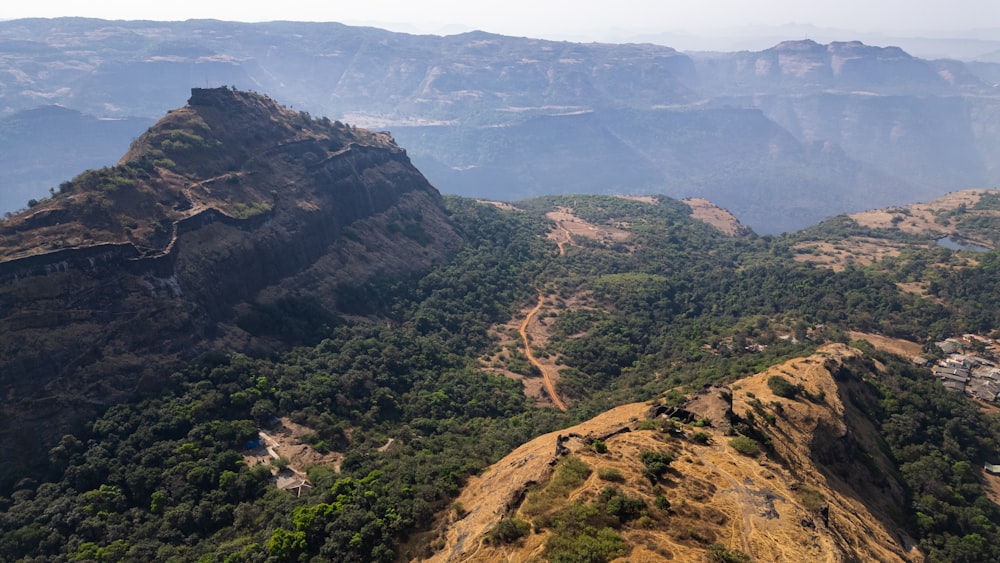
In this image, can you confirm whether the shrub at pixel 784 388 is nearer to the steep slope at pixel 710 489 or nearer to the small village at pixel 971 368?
the steep slope at pixel 710 489

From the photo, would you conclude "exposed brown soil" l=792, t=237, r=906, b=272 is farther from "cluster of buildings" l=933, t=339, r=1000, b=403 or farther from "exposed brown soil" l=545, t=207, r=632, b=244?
"exposed brown soil" l=545, t=207, r=632, b=244

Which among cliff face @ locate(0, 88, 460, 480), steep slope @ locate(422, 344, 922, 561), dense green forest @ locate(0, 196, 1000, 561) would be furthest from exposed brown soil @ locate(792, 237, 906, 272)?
cliff face @ locate(0, 88, 460, 480)

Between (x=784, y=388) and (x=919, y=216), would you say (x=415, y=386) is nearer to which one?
(x=784, y=388)

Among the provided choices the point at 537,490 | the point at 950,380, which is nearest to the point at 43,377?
the point at 537,490

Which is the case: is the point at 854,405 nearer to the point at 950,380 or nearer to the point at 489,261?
the point at 950,380

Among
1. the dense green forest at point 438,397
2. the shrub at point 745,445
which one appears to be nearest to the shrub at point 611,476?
the shrub at point 745,445

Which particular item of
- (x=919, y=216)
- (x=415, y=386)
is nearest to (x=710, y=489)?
(x=415, y=386)
